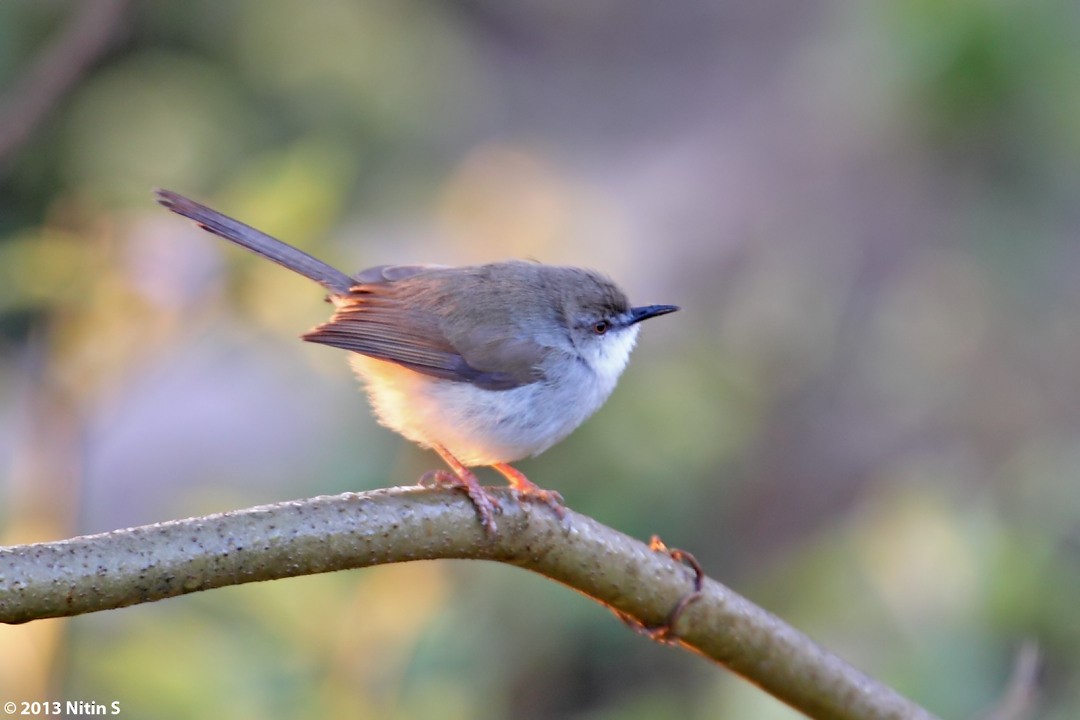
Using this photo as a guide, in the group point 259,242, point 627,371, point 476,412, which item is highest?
point 627,371

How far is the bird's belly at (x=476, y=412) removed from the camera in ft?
11.5

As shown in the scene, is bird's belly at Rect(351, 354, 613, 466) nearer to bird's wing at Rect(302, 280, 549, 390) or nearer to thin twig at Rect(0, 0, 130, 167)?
bird's wing at Rect(302, 280, 549, 390)

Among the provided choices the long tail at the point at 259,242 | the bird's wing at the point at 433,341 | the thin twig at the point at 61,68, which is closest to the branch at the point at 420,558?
the bird's wing at the point at 433,341

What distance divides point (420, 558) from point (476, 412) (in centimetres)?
115

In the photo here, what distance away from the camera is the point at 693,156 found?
11.9 metres

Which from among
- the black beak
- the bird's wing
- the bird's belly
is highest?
the black beak

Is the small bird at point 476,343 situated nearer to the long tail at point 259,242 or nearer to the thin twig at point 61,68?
the long tail at point 259,242

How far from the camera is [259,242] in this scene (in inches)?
139

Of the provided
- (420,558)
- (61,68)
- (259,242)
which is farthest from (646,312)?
(61,68)

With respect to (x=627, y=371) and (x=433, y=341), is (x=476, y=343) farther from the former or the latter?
(x=627, y=371)

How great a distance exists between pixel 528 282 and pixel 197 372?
4.36 meters

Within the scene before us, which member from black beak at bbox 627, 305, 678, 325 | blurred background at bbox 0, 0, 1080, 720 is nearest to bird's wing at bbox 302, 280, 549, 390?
blurred background at bbox 0, 0, 1080, 720

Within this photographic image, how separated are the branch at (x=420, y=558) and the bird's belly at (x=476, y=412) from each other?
2.63 ft

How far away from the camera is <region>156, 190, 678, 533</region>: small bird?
138 inches
